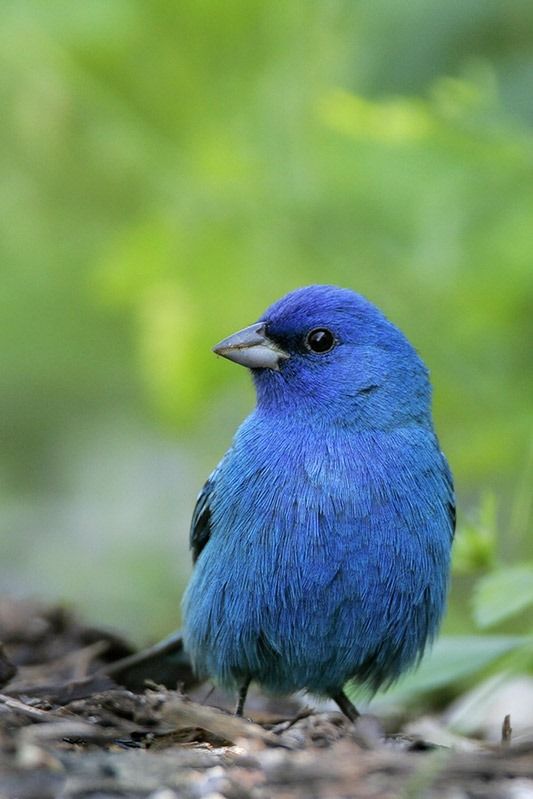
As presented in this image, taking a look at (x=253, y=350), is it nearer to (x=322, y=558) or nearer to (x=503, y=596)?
(x=322, y=558)

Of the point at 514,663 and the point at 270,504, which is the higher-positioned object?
the point at 270,504

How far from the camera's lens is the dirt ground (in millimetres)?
2814

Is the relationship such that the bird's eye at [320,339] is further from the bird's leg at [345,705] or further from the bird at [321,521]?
the bird's leg at [345,705]

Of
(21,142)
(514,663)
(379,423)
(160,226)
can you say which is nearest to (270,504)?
(379,423)

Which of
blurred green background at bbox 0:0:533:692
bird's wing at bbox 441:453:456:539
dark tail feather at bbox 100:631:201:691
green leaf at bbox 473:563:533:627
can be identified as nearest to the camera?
green leaf at bbox 473:563:533:627

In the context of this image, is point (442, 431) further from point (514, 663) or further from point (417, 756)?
point (417, 756)

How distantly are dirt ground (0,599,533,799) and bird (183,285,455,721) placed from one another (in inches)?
20.1

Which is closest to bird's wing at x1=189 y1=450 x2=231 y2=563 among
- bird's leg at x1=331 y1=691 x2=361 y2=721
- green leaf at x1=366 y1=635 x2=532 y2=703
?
bird's leg at x1=331 y1=691 x2=361 y2=721

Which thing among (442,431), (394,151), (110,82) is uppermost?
(110,82)

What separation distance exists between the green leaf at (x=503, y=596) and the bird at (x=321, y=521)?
160mm

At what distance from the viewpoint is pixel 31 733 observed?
3.03 m

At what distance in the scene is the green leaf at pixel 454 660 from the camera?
4.42 metres

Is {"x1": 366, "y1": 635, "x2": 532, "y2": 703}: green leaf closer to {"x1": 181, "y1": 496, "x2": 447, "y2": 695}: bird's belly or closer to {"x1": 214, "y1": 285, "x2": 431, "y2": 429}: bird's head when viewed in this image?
{"x1": 181, "y1": 496, "x2": 447, "y2": 695}: bird's belly

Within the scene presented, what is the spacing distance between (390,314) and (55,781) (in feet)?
14.0
